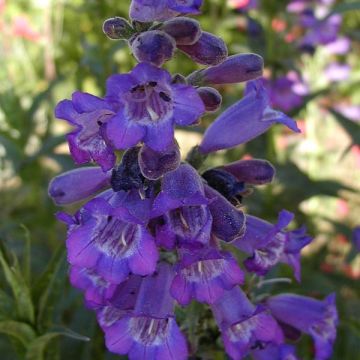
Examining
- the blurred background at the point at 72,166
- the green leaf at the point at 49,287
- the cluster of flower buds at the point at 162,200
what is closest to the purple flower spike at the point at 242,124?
the cluster of flower buds at the point at 162,200

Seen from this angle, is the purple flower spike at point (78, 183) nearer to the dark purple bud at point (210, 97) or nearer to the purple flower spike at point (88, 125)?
the purple flower spike at point (88, 125)

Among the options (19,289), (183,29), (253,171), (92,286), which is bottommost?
(19,289)

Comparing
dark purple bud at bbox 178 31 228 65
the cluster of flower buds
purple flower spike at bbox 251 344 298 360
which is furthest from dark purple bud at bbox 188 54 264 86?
purple flower spike at bbox 251 344 298 360

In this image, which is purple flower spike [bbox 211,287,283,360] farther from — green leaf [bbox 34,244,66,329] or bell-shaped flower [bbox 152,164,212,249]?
green leaf [bbox 34,244,66,329]

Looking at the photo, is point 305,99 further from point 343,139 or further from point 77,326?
point 343,139

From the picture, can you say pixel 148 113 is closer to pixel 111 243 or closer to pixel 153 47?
pixel 153 47

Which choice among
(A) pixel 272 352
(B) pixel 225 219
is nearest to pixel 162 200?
(B) pixel 225 219

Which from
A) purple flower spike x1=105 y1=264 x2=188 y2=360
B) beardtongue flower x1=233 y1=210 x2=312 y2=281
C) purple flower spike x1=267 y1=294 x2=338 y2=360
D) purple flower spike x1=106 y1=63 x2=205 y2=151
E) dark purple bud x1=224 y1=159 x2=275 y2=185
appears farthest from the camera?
purple flower spike x1=267 y1=294 x2=338 y2=360

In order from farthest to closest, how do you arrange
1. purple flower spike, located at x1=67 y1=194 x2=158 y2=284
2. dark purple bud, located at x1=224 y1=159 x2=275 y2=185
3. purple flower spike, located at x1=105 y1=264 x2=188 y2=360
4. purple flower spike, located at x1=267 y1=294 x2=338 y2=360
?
purple flower spike, located at x1=267 y1=294 x2=338 y2=360
dark purple bud, located at x1=224 y1=159 x2=275 y2=185
purple flower spike, located at x1=105 y1=264 x2=188 y2=360
purple flower spike, located at x1=67 y1=194 x2=158 y2=284
